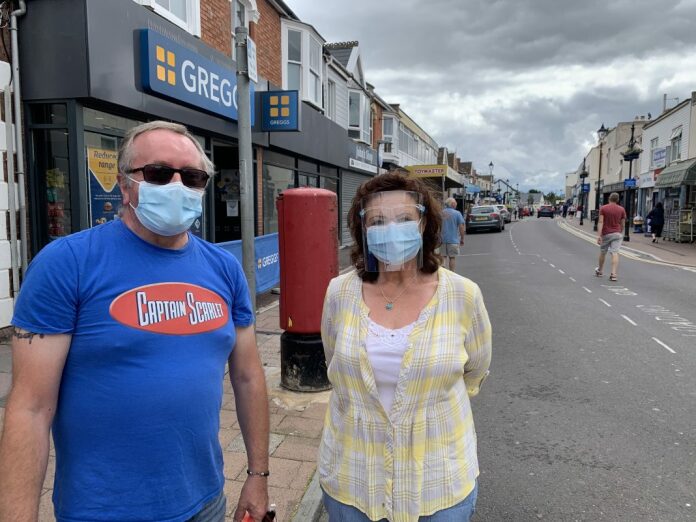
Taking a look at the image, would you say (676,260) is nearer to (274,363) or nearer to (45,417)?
(274,363)

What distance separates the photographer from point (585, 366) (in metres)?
5.80

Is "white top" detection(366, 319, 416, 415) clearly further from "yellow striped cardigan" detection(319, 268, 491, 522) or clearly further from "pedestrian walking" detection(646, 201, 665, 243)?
"pedestrian walking" detection(646, 201, 665, 243)

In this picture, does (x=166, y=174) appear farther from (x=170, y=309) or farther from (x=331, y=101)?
(x=331, y=101)

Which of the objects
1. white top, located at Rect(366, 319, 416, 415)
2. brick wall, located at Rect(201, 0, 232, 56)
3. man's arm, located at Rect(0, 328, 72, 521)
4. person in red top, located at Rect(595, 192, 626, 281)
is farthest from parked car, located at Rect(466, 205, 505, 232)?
man's arm, located at Rect(0, 328, 72, 521)

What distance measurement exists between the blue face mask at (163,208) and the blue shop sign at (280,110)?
9.21m

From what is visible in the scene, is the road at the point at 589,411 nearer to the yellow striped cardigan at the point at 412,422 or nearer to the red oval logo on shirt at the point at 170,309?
the yellow striped cardigan at the point at 412,422

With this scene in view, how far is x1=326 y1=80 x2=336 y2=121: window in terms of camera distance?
1716cm

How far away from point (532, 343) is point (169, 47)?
20.2 feet

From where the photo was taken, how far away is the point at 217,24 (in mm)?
9445

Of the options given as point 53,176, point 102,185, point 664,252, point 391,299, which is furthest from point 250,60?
→ point 664,252

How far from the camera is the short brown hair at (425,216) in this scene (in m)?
2.04

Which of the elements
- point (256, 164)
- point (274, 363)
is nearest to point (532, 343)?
point (274, 363)

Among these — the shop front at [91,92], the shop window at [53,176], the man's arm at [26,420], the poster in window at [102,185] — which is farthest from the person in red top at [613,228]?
the man's arm at [26,420]

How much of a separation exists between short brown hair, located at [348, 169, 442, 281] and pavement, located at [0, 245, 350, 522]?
164 centimetres
